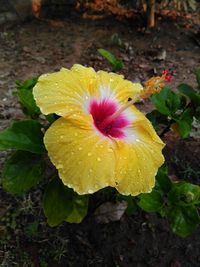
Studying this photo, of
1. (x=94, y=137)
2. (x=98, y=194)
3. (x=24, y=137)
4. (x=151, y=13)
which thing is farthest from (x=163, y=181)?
(x=151, y=13)

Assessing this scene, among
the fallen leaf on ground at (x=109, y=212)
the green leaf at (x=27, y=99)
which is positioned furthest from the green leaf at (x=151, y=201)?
the green leaf at (x=27, y=99)

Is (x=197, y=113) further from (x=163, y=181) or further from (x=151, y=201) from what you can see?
(x=151, y=201)

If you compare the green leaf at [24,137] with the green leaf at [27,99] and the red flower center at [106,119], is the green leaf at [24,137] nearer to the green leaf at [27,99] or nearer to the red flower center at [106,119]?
Result: the green leaf at [27,99]

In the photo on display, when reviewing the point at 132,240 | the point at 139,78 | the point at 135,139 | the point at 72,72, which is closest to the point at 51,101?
the point at 72,72

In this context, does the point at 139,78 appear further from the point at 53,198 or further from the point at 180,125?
the point at 53,198

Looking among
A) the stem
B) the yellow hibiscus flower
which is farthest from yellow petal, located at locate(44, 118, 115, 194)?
the stem

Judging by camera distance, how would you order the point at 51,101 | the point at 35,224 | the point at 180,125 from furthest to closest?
the point at 35,224, the point at 180,125, the point at 51,101
